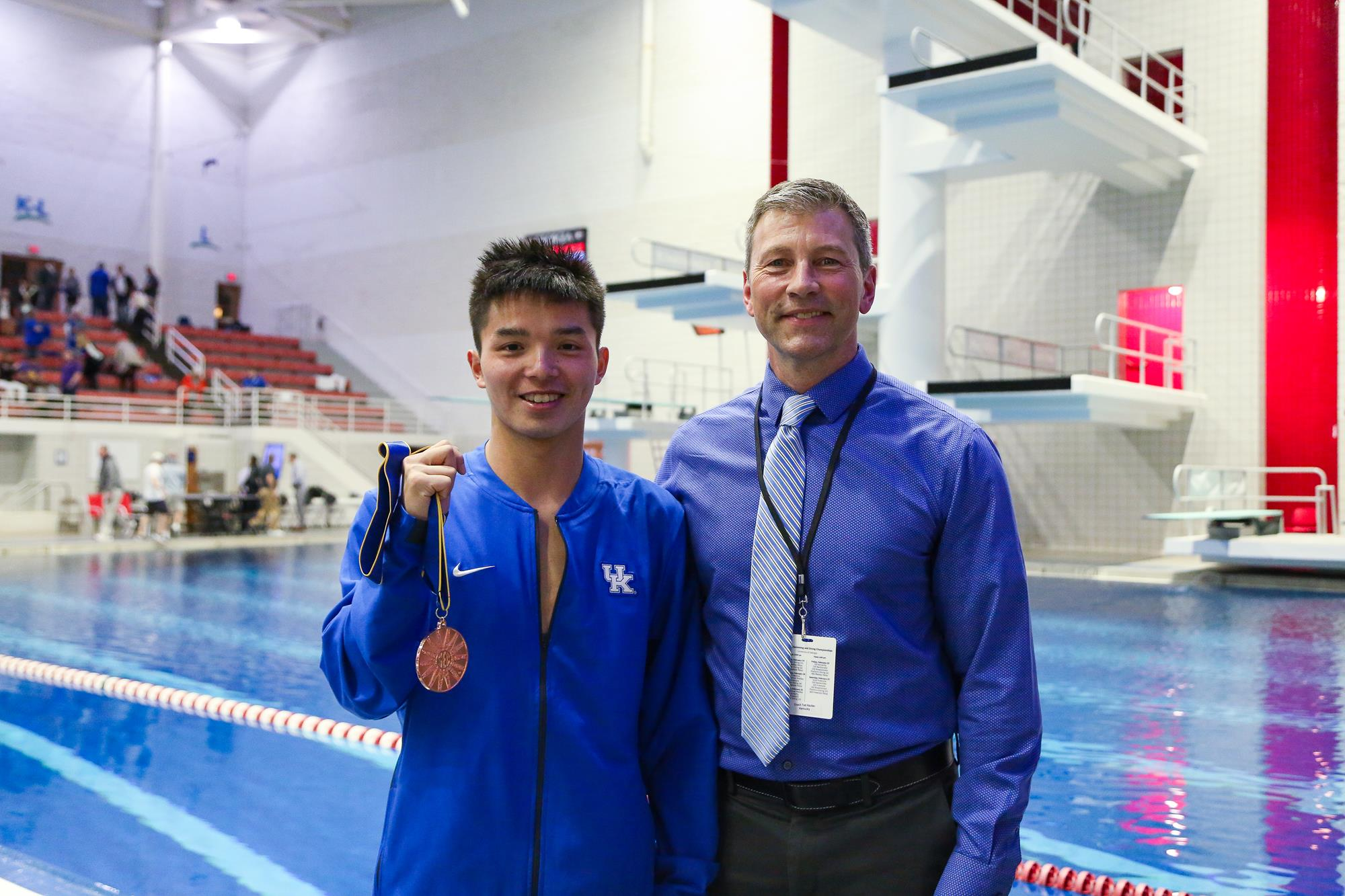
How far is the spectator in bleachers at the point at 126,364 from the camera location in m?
21.0

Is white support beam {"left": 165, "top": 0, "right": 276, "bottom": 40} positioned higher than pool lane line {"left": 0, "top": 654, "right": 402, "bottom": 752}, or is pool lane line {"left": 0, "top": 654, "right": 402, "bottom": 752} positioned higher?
white support beam {"left": 165, "top": 0, "right": 276, "bottom": 40}

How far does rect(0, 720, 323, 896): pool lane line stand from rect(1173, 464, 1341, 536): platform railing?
10.6m

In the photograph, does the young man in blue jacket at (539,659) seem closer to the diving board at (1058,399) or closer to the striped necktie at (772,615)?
the striped necktie at (772,615)

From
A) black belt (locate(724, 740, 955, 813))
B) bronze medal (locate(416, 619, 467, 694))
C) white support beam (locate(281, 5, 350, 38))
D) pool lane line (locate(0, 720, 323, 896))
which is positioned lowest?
pool lane line (locate(0, 720, 323, 896))

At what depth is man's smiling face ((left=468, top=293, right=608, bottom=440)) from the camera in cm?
169

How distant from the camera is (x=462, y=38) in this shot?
2286 cm

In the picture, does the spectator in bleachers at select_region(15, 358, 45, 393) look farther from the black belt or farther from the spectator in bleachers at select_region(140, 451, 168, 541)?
the black belt

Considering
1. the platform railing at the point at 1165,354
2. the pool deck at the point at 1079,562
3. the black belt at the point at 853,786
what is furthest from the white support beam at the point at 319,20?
the black belt at the point at 853,786

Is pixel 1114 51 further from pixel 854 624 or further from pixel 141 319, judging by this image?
pixel 141 319

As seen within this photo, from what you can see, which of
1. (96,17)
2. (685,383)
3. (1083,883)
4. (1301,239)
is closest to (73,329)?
(96,17)

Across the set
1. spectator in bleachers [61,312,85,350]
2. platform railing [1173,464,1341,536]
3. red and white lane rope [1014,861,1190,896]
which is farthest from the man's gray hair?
spectator in bleachers [61,312,85,350]

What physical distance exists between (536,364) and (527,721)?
55 centimetres

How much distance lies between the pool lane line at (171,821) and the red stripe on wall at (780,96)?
48.2ft

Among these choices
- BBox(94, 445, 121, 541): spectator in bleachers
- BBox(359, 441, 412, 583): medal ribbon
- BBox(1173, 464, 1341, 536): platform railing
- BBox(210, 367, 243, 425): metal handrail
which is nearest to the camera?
BBox(359, 441, 412, 583): medal ribbon
